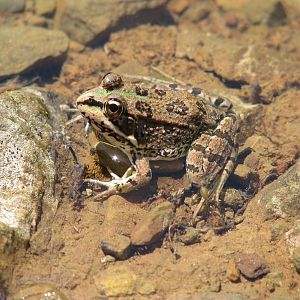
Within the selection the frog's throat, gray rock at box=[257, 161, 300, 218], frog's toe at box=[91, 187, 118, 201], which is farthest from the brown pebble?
the frog's throat

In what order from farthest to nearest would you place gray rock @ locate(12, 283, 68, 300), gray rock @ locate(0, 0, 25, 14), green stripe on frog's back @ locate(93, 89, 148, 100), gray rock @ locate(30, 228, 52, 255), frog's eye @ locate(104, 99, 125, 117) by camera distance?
gray rock @ locate(0, 0, 25, 14)
green stripe on frog's back @ locate(93, 89, 148, 100)
frog's eye @ locate(104, 99, 125, 117)
gray rock @ locate(30, 228, 52, 255)
gray rock @ locate(12, 283, 68, 300)

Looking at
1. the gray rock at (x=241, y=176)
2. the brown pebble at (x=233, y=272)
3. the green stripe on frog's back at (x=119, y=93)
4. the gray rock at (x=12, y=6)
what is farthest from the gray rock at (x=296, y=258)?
the gray rock at (x=12, y=6)

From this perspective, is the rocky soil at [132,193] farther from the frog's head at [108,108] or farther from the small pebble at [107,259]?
the frog's head at [108,108]

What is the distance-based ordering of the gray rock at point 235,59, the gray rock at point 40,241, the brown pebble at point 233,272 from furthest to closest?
the gray rock at point 235,59, the brown pebble at point 233,272, the gray rock at point 40,241

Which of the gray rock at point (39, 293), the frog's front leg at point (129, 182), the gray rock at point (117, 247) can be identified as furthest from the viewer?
the frog's front leg at point (129, 182)

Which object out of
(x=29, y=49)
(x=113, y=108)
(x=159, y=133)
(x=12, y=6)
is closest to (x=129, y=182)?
(x=159, y=133)

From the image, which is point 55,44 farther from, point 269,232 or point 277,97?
point 269,232

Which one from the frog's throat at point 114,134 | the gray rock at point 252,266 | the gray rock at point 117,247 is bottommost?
the gray rock at point 117,247

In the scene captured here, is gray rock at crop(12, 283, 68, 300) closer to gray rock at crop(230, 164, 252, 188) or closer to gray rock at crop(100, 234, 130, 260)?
gray rock at crop(100, 234, 130, 260)

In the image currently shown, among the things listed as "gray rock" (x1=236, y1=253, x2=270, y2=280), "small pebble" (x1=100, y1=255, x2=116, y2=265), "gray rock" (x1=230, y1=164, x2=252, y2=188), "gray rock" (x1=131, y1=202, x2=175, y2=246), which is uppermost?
"gray rock" (x1=230, y1=164, x2=252, y2=188)
